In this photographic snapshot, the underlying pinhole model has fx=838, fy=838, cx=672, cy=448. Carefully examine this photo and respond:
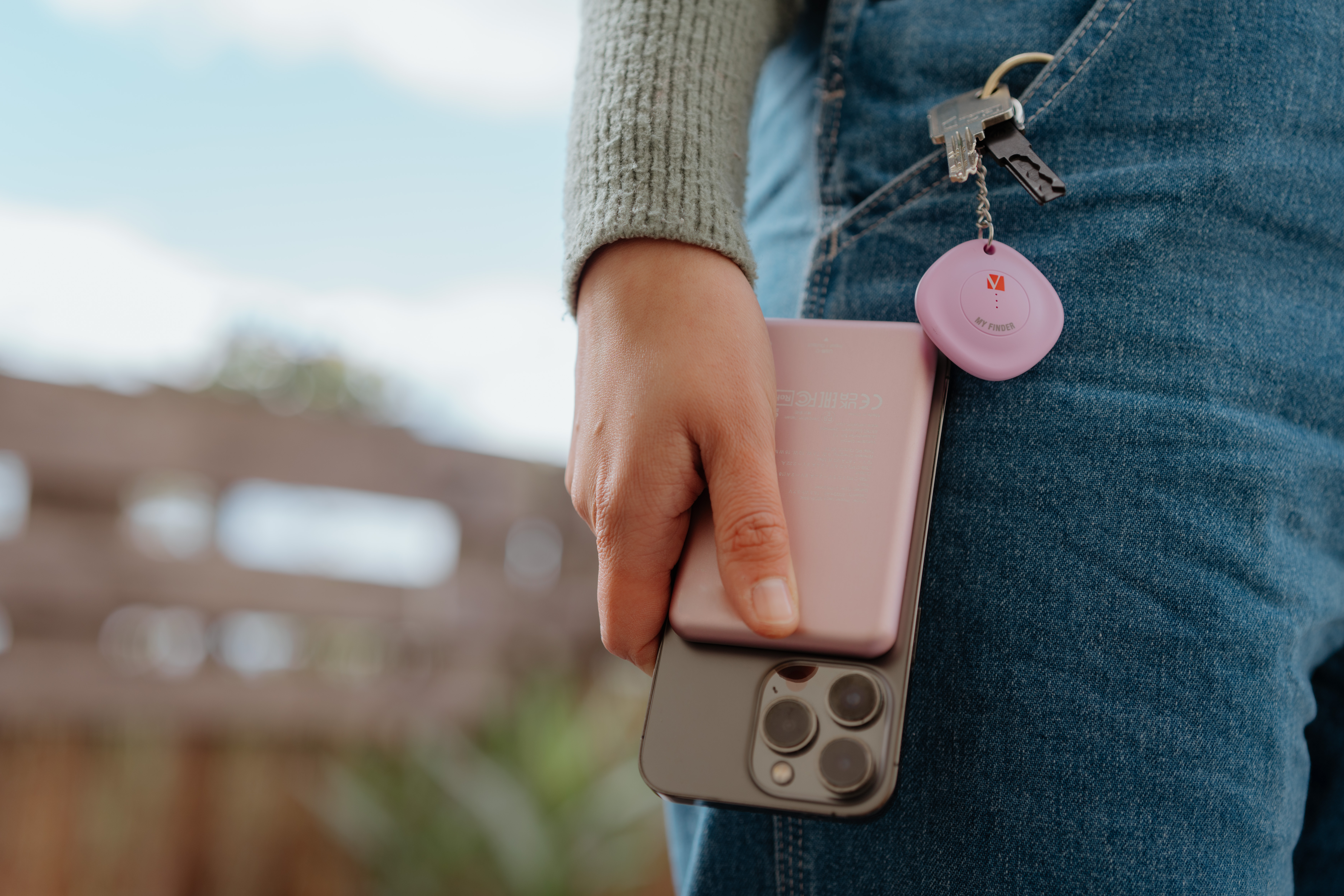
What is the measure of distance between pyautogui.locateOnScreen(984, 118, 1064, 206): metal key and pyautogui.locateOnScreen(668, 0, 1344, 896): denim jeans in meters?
0.02

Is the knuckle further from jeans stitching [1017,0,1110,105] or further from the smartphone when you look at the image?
jeans stitching [1017,0,1110,105]

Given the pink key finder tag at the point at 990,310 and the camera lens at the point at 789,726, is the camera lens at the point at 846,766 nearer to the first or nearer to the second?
the camera lens at the point at 789,726

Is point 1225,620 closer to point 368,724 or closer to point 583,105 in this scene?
point 583,105

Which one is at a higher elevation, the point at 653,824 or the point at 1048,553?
the point at 1048,553

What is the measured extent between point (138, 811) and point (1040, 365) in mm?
2160

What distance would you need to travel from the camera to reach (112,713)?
6.23 ft

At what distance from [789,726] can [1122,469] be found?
0.22 metres

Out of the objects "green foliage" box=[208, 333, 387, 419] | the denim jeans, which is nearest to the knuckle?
the denim jeans

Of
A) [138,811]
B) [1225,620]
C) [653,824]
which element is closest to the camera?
[1225,620]

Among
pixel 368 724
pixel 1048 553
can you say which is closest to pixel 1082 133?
pixel 1048 553

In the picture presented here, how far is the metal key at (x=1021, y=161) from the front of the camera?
461 millimetres

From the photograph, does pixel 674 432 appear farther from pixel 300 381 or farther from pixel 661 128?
pixel 300 381

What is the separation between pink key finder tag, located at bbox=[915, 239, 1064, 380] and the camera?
454mm

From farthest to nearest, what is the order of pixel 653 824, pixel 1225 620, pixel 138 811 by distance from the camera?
pixel 653 824 → pixel 138 811 → pixel 1225 620
